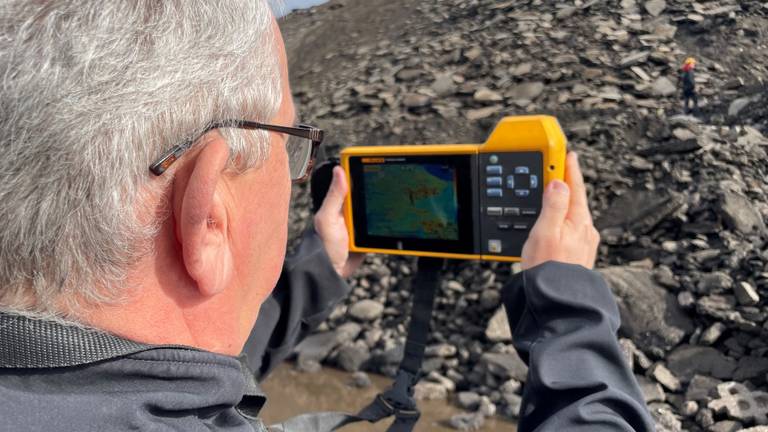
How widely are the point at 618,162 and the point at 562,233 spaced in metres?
5.47

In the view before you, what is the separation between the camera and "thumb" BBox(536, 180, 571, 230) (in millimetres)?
1635

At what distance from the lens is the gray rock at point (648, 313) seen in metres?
5.06

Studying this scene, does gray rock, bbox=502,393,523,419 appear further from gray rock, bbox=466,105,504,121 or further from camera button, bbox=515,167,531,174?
gray rock, bbox=466,105,504,121

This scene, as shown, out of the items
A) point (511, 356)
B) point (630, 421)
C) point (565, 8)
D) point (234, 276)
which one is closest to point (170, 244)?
point (234, 276)

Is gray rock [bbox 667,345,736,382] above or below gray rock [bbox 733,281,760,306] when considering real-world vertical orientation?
below

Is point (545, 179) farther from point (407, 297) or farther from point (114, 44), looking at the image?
point (407, 297)

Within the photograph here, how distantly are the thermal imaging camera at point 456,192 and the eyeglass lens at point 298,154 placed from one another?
53 cm

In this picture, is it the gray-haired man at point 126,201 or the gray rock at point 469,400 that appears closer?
the gray-haired man at point 126,201

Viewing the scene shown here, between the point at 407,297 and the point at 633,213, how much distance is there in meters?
2.12

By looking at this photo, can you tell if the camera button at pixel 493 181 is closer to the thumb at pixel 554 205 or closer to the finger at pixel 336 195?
the thumb at pixel 554 205

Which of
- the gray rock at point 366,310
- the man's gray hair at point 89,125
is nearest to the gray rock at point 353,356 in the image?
the gray rock at point 366,310

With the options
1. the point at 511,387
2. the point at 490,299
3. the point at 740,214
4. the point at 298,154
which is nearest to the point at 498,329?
the point at 490,299

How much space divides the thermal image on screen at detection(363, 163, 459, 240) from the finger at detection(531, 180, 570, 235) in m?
0.44

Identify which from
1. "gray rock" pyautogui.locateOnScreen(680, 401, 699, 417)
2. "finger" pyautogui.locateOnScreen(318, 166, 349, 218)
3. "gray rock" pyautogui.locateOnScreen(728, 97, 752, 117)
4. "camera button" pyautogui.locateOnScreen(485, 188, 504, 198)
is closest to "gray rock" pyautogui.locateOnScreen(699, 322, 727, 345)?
"gray rock" pyautogui.locateOnScreen(680, 401, 699, 417)
